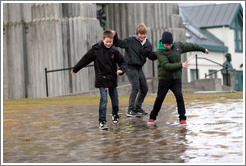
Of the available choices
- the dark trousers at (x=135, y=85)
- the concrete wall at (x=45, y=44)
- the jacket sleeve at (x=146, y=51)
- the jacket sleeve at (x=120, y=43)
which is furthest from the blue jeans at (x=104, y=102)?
the concrete wall at (x=45, y=44)

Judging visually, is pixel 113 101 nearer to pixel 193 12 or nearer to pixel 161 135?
pixel 161 135

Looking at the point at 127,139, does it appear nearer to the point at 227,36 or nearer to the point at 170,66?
the point at 170,66

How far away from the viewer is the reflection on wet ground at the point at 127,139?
7781 mm

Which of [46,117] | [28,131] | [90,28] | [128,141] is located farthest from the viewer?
[90,28]

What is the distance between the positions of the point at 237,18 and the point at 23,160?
49.4m

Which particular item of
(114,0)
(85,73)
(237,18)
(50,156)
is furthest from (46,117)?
(237,18)

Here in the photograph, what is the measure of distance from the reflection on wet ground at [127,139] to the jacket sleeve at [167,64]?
87 cm

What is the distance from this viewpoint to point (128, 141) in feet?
30.0

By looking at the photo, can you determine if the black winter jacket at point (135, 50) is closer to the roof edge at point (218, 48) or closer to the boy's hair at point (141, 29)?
the boy's hair at point (141, 29)

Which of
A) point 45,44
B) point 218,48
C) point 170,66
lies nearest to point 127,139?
point 170,66

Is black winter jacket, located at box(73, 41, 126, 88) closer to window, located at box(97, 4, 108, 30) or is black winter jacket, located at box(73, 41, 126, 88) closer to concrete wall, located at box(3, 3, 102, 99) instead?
concrete wall, located at box(3, 3, 102, 99)

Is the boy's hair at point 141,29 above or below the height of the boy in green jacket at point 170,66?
above

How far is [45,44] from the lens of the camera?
2505cm

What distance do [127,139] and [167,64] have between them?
1940 millimetres
